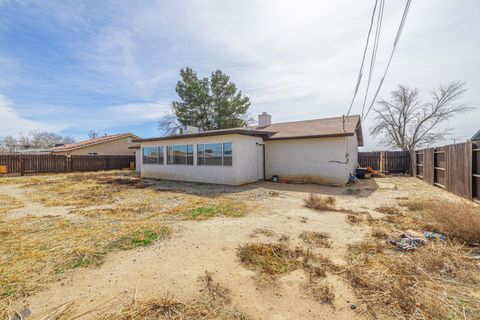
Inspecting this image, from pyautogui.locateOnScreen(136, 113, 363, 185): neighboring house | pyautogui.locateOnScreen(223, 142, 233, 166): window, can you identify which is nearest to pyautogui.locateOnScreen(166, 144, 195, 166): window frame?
pyautogui.locateOnScreen(136, 113, 363, 185): neighboring house

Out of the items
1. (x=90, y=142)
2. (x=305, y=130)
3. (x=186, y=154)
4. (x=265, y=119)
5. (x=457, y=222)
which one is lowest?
(x=457, y=222)

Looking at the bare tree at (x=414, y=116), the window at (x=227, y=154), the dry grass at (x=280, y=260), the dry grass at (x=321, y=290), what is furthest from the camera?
the bare tree at (x=414, y=116)

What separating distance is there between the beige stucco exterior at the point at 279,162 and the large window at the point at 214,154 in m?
0.21

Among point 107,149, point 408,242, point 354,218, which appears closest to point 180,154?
point 354,218

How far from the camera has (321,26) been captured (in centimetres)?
638

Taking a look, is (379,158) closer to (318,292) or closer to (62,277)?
(318,292)

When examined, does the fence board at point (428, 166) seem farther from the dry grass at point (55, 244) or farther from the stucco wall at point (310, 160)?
the dry grass at point (55, 244)

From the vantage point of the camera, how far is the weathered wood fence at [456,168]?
6.10 m

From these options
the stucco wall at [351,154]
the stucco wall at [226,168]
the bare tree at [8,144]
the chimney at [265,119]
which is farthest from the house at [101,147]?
the bare tree at [8,144]

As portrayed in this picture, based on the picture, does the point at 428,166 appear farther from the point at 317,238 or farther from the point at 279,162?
the point at 317,238

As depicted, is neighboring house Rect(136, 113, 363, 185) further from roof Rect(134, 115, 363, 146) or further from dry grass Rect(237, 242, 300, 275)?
dry grass Rect(237, 242, 300, 275)

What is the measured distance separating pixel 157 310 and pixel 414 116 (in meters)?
28.0

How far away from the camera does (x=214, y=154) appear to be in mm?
11016

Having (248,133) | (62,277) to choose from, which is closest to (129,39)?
(248,133)
